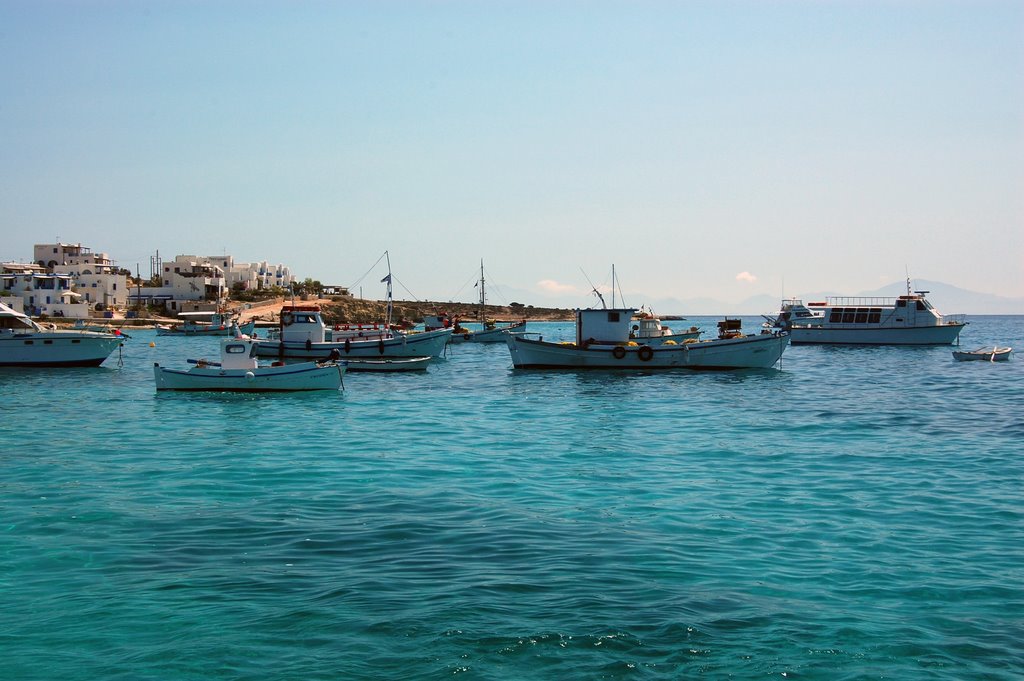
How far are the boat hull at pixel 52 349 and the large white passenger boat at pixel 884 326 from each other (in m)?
56.3

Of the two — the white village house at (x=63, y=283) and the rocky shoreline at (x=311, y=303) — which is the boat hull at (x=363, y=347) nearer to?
the rocky shoreline at (x=311, y=303)

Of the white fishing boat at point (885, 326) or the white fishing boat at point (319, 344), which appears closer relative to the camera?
the white fishing boat at point (319, 344)

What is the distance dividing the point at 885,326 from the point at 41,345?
218 feet

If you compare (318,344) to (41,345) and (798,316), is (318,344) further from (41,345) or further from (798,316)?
(798,316)

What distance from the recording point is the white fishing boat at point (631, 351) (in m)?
50.1

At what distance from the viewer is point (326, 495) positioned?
52.4ft

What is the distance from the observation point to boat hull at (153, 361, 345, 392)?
3672 cm

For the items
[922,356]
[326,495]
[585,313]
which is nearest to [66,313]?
[585,313]

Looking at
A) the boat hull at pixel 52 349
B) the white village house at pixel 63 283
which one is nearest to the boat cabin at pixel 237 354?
the boat hull at pixel 52 349

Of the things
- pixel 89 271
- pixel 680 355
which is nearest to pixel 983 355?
pixel 680 355

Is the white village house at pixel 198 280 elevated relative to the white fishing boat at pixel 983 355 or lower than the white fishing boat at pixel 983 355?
elevated

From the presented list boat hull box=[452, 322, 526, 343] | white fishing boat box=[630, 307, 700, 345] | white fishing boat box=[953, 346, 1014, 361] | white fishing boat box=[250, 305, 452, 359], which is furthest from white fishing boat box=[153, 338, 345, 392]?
boat hull box=[452, 322, 526, 343]

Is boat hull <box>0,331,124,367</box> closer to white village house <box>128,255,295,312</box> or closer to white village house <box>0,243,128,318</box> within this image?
white village house <box>0,243,128,318</box>

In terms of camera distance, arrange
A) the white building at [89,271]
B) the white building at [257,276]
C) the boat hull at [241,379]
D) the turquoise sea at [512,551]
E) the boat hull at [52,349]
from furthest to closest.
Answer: the white building at [257,276] < the white building at [89,271] < the boat hull at [52,349] < the boat hull at [241,379] < the turquoise sea at [512,551]
